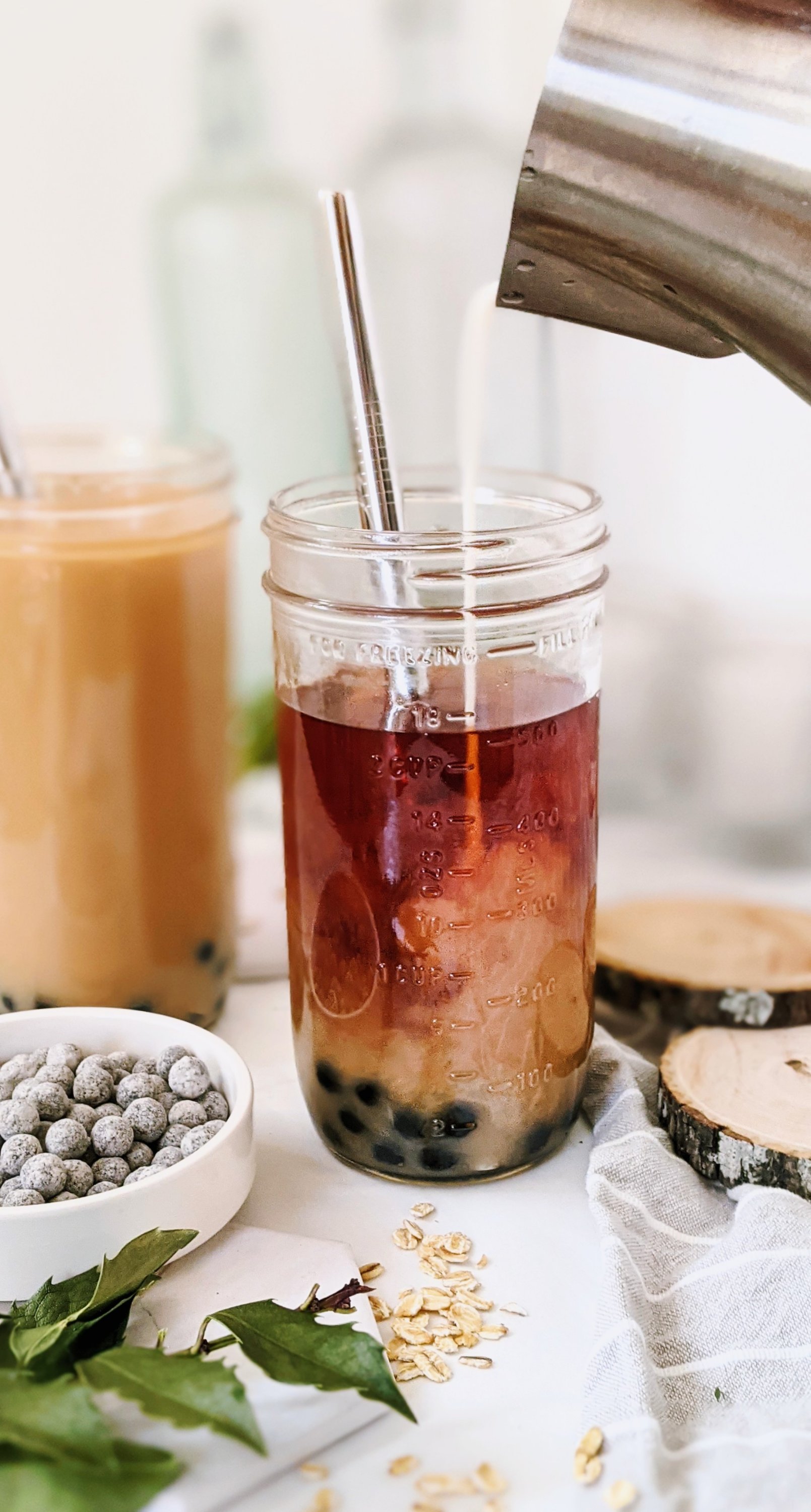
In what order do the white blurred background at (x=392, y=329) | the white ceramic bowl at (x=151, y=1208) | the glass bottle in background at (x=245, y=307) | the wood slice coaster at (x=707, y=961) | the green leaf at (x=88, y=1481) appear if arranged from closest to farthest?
the green leaf at (x=88, y=1481) → the white ceramic bowl at (x=151, y=1208) → the wood slice coaster at (x=707, y=961) → the white blurred background at (x=392, y=329) → the glass bottle in background at (x=245, y=307)

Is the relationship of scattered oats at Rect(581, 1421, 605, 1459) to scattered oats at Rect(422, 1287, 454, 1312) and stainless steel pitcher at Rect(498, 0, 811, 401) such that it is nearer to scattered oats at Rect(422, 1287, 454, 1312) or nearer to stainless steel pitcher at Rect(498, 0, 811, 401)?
scattered oats at Rect(422, 1287, 454, 1312)

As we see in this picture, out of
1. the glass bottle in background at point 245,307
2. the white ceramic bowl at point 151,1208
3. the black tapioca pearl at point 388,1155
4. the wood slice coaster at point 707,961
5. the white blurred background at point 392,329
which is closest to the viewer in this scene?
the white ceramic bowl at point 151,1208

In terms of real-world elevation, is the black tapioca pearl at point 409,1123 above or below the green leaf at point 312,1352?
below

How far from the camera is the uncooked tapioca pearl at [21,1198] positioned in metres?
0.55

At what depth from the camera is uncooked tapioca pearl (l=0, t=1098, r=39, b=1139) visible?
1.96 feet

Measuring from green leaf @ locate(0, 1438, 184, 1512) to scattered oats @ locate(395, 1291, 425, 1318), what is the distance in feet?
0.41

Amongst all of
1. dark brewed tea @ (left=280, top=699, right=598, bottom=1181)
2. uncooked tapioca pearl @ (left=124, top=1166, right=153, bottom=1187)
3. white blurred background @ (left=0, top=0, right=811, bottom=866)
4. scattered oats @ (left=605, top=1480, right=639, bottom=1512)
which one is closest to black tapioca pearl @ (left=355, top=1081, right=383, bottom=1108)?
dark brewed tea @ (left=280, top=699, right=598, bottom=1181)

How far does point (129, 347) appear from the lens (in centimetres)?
135

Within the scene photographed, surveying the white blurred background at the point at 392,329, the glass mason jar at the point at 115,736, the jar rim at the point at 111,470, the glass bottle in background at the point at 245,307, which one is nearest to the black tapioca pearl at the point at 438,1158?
the glass mason jar at the point at 115,736

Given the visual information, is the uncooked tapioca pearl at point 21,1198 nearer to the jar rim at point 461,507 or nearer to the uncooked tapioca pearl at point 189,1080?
the uncooked tapioca pearl at point 189,1080

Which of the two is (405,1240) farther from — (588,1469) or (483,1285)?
(588,1469)

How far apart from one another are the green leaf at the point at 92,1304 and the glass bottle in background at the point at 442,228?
797 mm

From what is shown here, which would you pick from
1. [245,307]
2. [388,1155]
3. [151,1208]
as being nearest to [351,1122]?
[388,1155]

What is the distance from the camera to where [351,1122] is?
2.12 feet
